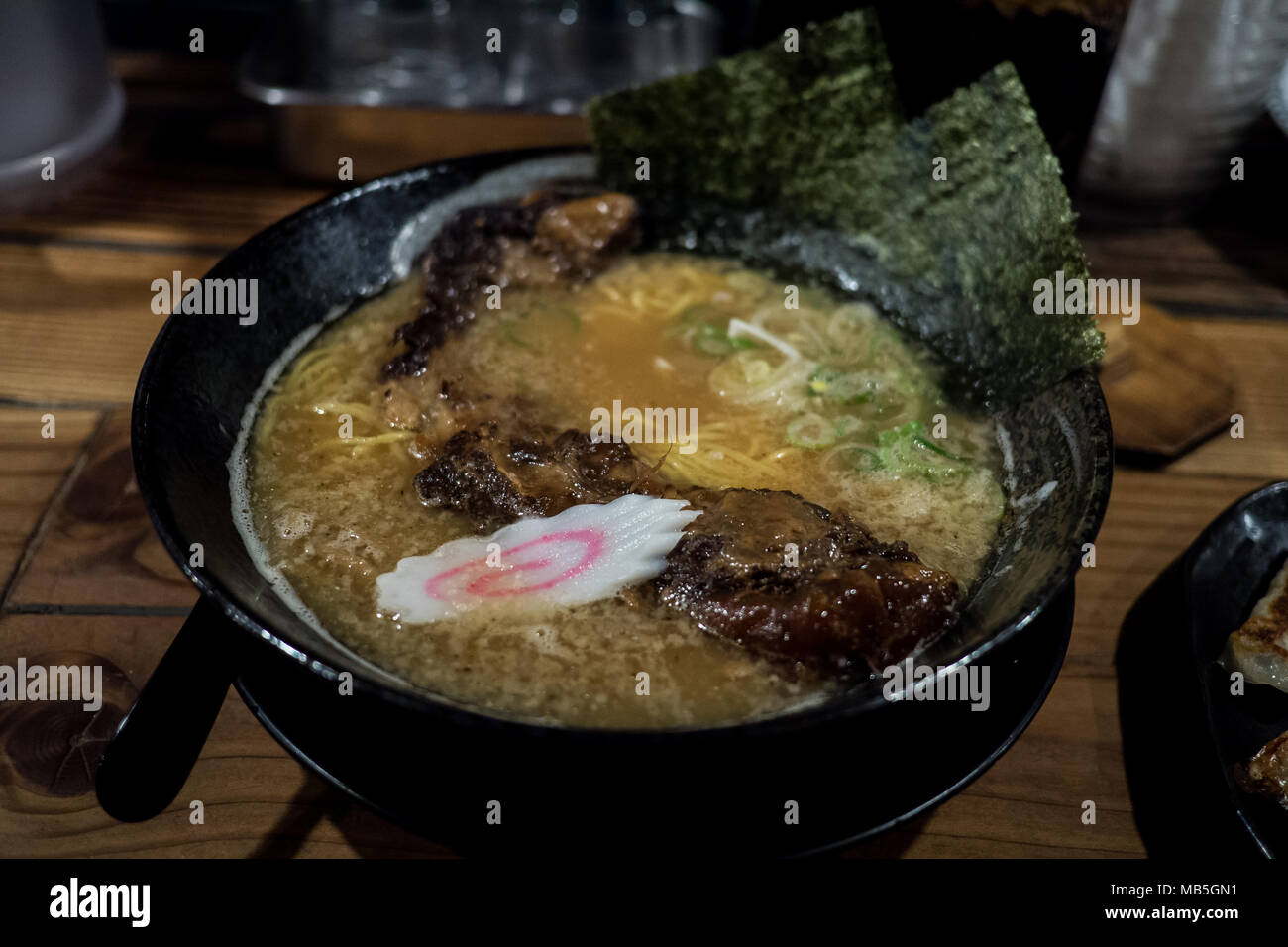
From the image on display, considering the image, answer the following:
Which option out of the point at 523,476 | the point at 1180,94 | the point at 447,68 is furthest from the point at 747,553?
the point at 447,68

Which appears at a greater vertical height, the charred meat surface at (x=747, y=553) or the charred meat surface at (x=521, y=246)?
the charred meat surface at (x=521, y=246)

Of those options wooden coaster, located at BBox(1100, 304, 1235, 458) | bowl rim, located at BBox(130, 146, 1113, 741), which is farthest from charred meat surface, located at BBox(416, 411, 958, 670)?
→ wooden coaster, located at BBox(1100, 304, 1235, 458)

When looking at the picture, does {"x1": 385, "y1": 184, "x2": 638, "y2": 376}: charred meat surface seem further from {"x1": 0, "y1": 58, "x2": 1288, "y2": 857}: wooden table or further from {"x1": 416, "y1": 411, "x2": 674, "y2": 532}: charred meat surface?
{"x1": 0, "y1": 58, "x2": 1288, "y2": 857}: wooden table

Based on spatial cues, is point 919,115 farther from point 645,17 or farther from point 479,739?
point 479,739

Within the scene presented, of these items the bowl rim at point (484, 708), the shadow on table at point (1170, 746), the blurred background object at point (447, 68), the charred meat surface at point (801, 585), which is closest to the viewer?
the bowl rim at point (484, 708)

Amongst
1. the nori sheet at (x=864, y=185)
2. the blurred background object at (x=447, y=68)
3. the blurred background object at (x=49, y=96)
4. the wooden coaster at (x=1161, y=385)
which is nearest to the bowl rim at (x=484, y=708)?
the nori sheet at (x=864, y=185)

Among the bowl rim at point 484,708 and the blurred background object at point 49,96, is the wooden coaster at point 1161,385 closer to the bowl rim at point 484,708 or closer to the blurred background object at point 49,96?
the bowl rim at point 484,708

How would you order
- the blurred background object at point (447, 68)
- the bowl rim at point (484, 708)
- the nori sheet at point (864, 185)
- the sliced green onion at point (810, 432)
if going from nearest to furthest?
the bowl rim at point (484, 708) → the sliced green onion at point (810, 432) → the nori sheet at point (864, 185) → the blurred background object at point (447, 68)

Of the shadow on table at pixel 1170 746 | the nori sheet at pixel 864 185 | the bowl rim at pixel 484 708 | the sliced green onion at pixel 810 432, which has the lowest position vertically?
the shadow on table at pixel 1170 746

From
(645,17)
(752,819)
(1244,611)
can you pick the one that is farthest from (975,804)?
(645,17)
